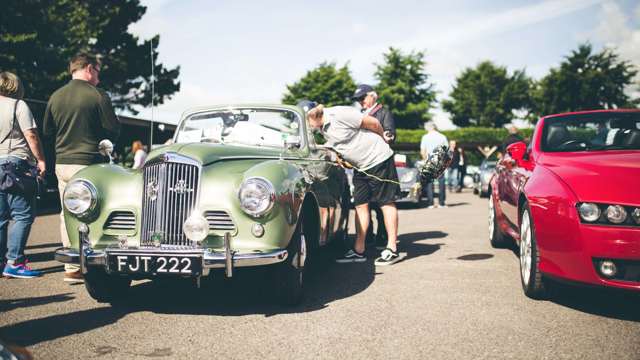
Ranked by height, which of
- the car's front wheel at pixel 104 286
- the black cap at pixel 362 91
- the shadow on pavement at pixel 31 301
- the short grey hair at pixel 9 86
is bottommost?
the shadow on pavement at pixel 31 301

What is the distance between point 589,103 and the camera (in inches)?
1969

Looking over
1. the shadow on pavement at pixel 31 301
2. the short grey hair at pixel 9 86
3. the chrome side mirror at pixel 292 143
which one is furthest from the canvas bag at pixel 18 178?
the chrome side mirror at pixel 292 143

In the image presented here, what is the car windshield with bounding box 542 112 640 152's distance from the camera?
4.74 metres

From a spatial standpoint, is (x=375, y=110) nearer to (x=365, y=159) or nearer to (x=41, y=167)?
(x=365, y=159)

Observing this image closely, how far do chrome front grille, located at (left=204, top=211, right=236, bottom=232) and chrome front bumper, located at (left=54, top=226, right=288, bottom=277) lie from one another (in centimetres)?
18

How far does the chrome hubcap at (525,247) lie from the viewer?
4.27m

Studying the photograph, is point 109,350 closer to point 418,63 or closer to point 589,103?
point 589,103

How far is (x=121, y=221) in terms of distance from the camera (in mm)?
3971

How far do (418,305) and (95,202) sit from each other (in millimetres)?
2551

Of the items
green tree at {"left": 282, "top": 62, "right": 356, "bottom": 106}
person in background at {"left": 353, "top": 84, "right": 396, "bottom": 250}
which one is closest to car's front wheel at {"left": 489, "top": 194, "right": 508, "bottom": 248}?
person in background at {"left": 353, "top": 84, "right": 396, "bottom": 250}

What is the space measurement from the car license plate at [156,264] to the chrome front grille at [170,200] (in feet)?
0.83

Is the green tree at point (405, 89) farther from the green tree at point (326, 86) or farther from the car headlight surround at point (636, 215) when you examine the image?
the car headlight surround at point (636, 215)

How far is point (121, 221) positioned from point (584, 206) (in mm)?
3219

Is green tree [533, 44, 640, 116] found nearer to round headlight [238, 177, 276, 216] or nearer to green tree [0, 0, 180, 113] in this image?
green tree [0, 0, 180, 113]
